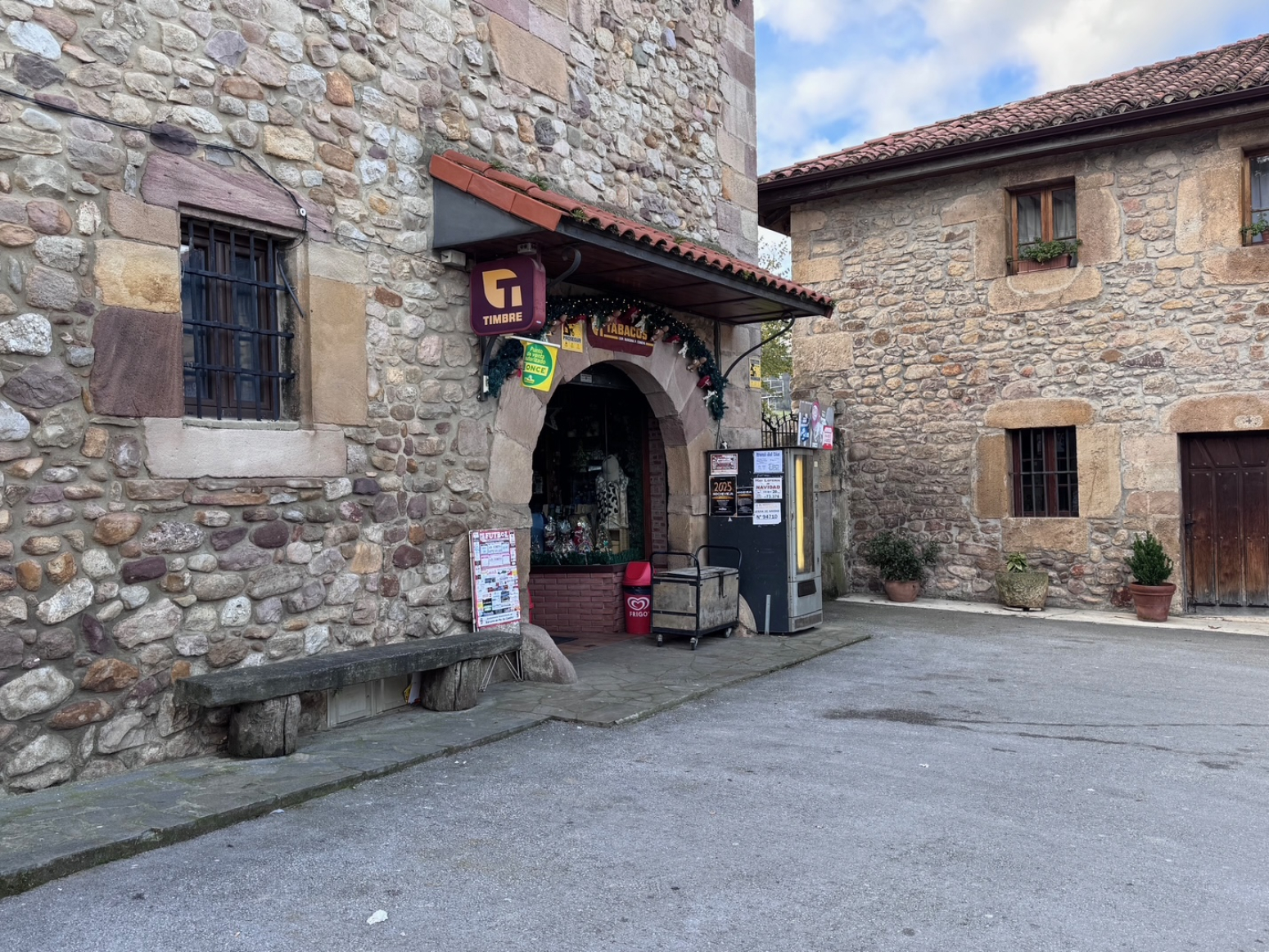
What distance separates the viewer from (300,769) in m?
4.65

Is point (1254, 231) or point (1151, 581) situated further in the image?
point (1151, 581)

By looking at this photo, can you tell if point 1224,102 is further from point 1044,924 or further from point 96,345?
point 96,345

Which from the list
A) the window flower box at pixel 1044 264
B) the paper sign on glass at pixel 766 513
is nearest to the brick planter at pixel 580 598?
the paper sign on glass at pixel 766 513

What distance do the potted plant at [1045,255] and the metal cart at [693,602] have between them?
5.43 metres

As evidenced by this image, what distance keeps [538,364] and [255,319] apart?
2.11 metres

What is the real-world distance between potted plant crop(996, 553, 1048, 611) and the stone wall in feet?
1.03

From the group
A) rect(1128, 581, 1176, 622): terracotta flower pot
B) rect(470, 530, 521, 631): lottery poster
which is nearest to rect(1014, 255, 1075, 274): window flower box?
rect(1128, 581, 1176, 622): terracotta flower pot

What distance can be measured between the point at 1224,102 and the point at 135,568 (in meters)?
10.2

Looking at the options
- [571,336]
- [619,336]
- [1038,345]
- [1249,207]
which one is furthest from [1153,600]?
[571,336]

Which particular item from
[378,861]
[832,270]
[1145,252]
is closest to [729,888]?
[378,861]

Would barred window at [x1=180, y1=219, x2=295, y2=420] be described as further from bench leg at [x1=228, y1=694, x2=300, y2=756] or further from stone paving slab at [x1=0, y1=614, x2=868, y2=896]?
stone paving slab at [x1=0, y1=614, x2=868, y2=896]

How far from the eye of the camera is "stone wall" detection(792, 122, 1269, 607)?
1002cm

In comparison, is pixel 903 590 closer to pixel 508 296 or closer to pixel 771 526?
pixel 771 526

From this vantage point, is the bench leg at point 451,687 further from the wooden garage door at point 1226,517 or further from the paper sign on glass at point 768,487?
the wooden garage door at point 1226,517
